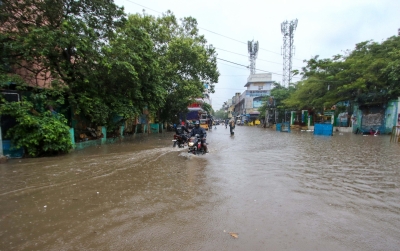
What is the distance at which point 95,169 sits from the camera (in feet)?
23.9

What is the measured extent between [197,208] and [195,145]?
5.72 metres

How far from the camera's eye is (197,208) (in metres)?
4.36

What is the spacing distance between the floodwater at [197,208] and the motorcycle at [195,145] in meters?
2.22

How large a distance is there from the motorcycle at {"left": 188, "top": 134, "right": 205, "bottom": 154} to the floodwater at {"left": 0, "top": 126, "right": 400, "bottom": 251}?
7.27ft

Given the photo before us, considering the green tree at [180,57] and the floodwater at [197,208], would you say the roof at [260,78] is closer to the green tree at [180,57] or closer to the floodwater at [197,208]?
the green tree at [180,57]

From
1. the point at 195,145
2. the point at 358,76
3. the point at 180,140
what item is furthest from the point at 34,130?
the point at 358,76

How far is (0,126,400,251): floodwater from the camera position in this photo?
3.23 m

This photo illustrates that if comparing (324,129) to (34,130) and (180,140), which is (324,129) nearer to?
(180,140)

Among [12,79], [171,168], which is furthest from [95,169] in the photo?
[12,79]

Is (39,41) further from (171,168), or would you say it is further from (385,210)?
(385,210)

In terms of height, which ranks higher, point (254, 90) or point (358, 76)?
point (254, 90)

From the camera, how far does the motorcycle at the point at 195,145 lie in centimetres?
986

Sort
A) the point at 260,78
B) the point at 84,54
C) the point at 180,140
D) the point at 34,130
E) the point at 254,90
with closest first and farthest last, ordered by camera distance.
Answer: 1. the point at 34,130
2. the point at 84,54
3. the point at 180,140
4. the point at 254,90
5. the point at 260,78

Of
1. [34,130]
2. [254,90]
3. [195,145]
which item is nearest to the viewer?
[34,130]
